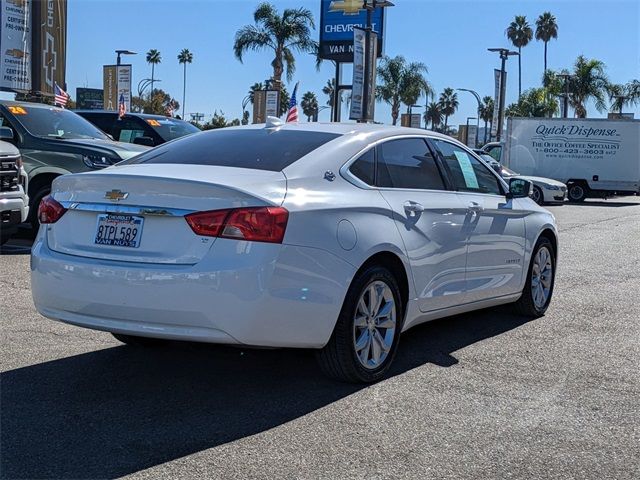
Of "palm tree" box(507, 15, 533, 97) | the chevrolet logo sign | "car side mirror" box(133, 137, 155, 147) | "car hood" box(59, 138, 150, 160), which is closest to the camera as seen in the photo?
Result: "car hood" box(59, 138, 150, 160)

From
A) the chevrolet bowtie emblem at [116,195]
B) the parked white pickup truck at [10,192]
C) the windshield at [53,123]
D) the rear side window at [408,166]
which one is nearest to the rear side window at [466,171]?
the rear side window at [408,166]

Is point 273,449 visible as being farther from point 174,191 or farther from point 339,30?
point 339,30

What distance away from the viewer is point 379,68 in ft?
160

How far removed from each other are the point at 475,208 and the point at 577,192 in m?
27.1

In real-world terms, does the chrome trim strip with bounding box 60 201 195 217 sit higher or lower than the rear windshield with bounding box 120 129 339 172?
lower

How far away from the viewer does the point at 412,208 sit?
566 cm

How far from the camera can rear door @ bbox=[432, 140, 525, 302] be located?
253 inches

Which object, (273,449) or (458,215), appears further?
(458,215)

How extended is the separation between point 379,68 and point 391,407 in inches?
1789

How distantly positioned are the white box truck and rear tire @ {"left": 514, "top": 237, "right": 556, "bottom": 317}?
2508 centimetres

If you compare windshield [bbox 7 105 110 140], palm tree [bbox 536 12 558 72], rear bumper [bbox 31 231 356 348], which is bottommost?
rear bumper [bbox 31 231 356 348]

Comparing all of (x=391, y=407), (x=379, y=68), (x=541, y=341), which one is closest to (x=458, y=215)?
(x=541, y=341)

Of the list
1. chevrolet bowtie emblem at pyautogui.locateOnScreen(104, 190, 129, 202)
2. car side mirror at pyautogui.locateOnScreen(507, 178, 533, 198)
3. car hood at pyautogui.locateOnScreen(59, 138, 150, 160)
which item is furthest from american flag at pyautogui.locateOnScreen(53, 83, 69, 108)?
chevrolet bowtie emblem at pyautogui.locateOnScreen(104, 190, 129, 202)

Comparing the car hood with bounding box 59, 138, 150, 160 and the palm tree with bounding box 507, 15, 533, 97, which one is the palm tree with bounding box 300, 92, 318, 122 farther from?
the car hood with bounding box 59, 138, 150, 160
